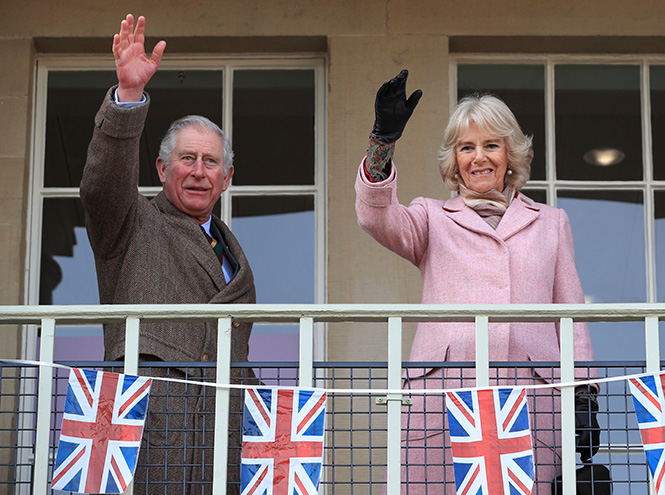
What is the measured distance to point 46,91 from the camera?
600cm

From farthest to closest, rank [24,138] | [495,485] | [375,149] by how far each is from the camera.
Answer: [24,138]
[375,149]
[495,485]

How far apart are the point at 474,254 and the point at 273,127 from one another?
2.12 meters

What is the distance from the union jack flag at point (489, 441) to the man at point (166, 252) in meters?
0.68

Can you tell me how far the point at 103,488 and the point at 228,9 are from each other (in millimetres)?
3052

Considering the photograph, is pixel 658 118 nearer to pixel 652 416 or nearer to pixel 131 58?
pixel 652 416

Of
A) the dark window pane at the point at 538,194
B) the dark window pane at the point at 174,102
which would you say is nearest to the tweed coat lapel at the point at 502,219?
the dark window pane at the point at 538,194

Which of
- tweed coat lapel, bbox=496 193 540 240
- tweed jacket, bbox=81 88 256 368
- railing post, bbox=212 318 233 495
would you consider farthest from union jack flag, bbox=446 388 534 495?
tweed jacket, bbox=81 88 256 368

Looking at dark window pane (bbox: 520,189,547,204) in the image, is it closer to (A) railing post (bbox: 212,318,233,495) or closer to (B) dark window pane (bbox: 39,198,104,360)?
(B) dark window pane (bbox: 39,198,104,360)

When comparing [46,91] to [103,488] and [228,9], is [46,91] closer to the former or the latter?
[228,9]

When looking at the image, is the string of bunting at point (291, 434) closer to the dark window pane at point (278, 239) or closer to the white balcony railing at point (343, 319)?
the white balcony railing at point (343, 319)

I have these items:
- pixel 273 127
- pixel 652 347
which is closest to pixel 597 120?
pixel 273 127

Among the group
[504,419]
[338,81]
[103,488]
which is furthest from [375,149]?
[338,81]

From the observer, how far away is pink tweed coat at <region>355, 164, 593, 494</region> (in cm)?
385

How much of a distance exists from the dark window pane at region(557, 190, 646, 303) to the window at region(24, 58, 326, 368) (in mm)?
1233
